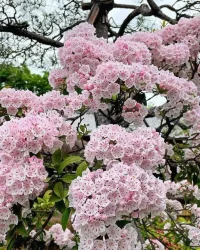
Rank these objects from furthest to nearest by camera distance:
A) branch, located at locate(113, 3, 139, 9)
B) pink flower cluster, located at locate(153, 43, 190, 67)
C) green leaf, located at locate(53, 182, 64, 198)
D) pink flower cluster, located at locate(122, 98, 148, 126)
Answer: branch, located at locate(113, 3, 139, 9)
pink flower cluster, located at locate(153, 43, 190, 67)
pink flower cluster, located at locate(122, 98, 148, 126)
green leaf, located at locate(53, 182, 64, 198)

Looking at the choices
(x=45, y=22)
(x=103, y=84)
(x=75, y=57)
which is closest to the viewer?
(x=103, y=84)

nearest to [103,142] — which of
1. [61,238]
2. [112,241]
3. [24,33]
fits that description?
Result: [112,241]

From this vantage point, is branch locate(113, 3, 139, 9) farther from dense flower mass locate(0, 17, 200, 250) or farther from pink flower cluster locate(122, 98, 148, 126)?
pink flower cluster locate(122, 98, 148, 126)

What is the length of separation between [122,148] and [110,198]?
24cm

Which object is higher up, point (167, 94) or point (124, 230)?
point (167, 94)

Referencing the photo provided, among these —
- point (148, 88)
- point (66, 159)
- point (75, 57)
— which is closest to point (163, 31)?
point (75, 57)

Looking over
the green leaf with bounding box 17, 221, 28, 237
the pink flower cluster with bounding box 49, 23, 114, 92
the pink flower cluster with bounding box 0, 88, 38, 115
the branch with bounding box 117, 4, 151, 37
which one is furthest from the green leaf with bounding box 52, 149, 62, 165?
the branch with bounding box 117, 4, 151, 37

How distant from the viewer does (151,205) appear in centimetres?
162

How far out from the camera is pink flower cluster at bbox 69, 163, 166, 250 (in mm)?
1521

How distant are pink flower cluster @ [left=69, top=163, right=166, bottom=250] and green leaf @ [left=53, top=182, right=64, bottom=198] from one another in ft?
0.62

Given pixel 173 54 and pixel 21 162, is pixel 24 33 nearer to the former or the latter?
pixel 173 54

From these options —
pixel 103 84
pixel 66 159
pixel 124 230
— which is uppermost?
pixel 103 84

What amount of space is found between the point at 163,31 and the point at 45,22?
1987mm

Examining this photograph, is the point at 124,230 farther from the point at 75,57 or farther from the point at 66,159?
the point at 75,57
